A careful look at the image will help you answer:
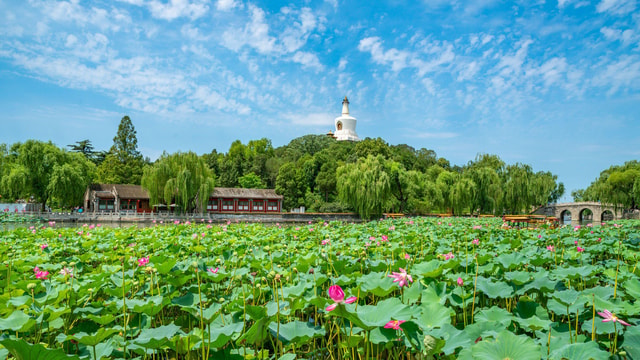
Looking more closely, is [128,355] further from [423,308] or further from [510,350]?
[510,350]

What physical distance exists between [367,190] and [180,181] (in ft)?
37.1

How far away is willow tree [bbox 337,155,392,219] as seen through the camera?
21.9m

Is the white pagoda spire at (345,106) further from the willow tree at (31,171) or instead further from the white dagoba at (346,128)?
the willow tree at (31,171)

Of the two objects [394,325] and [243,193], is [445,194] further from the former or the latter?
[394,325]

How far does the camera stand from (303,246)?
14.0ft

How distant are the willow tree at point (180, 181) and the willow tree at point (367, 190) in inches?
360

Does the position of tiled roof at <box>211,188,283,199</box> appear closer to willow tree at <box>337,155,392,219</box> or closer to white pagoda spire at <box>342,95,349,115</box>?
willow tree at <box>337,155,392,219</box>

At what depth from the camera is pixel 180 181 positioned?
77.8 ft

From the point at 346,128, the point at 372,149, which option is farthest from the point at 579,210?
the point at 346,128

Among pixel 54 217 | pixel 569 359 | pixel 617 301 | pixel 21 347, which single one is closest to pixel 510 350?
pixel 569 359

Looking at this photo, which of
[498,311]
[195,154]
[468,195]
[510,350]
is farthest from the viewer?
[195,154]

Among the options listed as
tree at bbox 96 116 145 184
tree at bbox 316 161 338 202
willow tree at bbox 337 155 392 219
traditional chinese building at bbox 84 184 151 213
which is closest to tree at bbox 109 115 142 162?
tree at bbox 96 116 145 184

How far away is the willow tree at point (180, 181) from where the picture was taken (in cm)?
2395

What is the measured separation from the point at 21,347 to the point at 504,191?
26.7m
